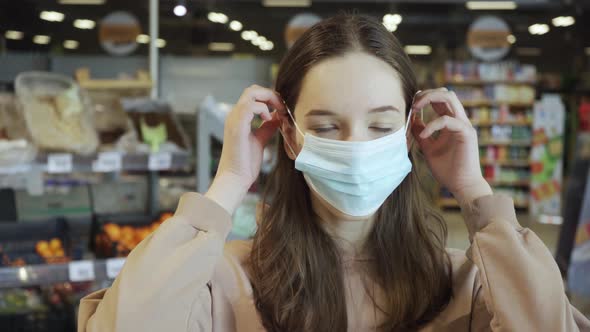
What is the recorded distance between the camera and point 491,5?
962cm

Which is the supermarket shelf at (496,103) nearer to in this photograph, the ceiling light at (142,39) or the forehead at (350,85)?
the ceiling light at (142,39)

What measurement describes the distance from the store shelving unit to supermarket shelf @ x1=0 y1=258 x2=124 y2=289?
794 centimetres

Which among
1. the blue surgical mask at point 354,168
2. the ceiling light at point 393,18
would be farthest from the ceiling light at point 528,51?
the blue surgical mask at point 354,168

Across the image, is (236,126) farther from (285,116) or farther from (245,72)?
(245,72)

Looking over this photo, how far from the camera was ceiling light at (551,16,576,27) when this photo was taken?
10.0 meters

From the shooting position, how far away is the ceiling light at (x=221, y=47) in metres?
8.05

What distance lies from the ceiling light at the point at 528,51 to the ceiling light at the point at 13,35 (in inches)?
298

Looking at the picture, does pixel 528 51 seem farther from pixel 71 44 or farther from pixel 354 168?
pixel 354 168

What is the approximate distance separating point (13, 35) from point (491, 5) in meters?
7.10

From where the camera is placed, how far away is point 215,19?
325 inches

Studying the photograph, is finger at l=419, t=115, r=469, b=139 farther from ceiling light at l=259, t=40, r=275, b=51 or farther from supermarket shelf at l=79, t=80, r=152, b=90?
ceiling light at l=259, t=40, r=275, b=51

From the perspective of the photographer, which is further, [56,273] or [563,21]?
[563,21]

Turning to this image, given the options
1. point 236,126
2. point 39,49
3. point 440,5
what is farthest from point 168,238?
point 440,5

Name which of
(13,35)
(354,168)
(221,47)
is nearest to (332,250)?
(354,168)
